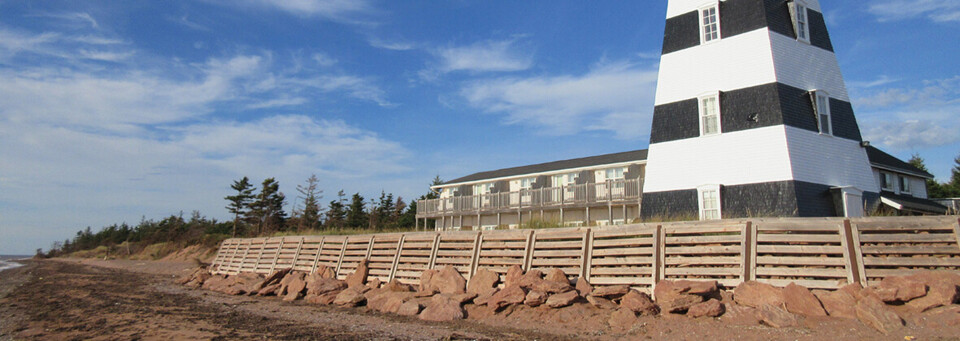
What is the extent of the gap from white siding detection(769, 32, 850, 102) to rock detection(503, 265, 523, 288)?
11.2 m

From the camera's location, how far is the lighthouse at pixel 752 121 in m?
17.1

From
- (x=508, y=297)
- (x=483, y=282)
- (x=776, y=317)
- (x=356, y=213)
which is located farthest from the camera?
(x=356, y=213)

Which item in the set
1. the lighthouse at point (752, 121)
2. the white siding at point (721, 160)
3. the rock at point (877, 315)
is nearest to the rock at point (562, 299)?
the rock at point (877, 315)

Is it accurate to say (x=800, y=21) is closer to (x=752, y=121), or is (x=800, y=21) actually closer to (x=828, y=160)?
(x=752, y=121)

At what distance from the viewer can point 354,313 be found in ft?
46.7

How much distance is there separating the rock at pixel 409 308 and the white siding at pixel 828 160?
1206 centimetres

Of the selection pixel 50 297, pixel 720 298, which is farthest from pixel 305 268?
pixel 720 298

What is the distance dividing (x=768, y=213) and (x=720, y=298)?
7746 millimetres

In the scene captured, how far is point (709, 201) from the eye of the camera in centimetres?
1784

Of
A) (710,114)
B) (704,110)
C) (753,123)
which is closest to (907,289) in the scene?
(753,123)

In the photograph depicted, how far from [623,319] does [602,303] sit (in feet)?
3.07

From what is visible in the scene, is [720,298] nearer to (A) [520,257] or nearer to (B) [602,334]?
(B) [602,334]

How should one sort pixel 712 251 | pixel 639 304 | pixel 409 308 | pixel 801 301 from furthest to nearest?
pixel 409 308 → pixel 712 251 → pixel 639 304 → pixel 801 301

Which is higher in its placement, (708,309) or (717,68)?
(717,68)
